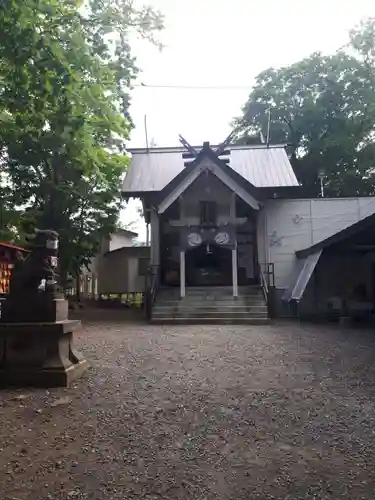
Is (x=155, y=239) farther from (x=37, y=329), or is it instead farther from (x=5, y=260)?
(x=37, y=329)

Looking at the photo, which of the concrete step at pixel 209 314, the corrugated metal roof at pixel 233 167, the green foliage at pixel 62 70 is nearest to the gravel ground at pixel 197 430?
the green foliage at pixel 62 70

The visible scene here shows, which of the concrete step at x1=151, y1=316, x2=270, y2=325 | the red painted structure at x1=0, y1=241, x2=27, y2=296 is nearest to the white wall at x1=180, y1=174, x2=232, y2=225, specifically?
the concrete step at x1=151, y1=316, x2=270, y2=325

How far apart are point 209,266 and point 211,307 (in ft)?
11.5

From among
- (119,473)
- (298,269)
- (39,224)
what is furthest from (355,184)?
(119,473)

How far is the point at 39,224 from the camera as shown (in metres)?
14.9

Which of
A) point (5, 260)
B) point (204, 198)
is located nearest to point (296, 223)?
point (204, 198)

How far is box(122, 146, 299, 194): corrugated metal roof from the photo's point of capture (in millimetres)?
15672

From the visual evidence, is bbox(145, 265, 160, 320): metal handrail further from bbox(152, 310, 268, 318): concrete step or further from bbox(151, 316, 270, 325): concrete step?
bbox(151, 316, 270, 325): concrete step

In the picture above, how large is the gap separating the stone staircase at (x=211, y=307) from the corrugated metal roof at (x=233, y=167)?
408 centimetres

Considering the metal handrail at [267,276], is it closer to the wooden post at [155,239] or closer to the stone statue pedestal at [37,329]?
the wooden post at [155,239]

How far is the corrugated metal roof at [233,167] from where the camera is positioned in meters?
15.7

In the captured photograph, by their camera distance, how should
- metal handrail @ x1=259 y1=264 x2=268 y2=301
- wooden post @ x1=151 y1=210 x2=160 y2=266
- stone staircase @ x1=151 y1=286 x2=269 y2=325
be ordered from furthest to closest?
wooden post @ x1=151 y1=210 x2=160 y2=266
metal handrail @ x1=259 y1=264 x2=268 y2=301
stone staircase @ x1=151 y1=286 x2=269 y2=325

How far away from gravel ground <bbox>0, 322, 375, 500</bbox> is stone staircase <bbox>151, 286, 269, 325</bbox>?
4.80 meters

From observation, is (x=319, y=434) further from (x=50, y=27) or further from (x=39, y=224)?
(x=39, y=224)
